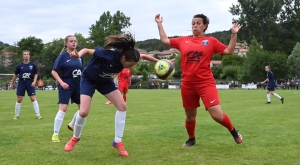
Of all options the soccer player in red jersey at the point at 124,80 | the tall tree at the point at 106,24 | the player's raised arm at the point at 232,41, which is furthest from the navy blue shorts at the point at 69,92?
the tall tree at the point at 106,24

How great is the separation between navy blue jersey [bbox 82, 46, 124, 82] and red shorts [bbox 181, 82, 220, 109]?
4.39 feet

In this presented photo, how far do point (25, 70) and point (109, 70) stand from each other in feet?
24.2

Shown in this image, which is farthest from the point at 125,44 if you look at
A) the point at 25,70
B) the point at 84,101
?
the point at 25,70

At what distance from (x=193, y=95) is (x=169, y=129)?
9.87 feet

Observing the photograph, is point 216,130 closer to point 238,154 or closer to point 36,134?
point 238,154

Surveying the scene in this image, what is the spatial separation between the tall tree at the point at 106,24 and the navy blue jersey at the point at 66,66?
300ft

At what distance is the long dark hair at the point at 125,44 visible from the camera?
645 centimetres

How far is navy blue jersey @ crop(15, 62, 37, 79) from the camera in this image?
42.8 ft

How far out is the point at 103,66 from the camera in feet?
22.0

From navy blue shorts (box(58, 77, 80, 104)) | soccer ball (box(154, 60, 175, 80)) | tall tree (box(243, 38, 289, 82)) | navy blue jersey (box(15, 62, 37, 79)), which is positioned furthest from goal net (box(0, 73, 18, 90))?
soccer ball (box(154, 60, 175, 80))

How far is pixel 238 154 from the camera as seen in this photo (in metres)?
6.68

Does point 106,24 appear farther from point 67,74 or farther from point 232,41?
point 232,41

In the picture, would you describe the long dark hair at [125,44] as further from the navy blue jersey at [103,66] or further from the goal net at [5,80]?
the goal net at [5,80]

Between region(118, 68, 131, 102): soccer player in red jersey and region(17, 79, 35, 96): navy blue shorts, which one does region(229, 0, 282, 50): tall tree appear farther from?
region(17, 79, 35, 96): navy blue shorts
